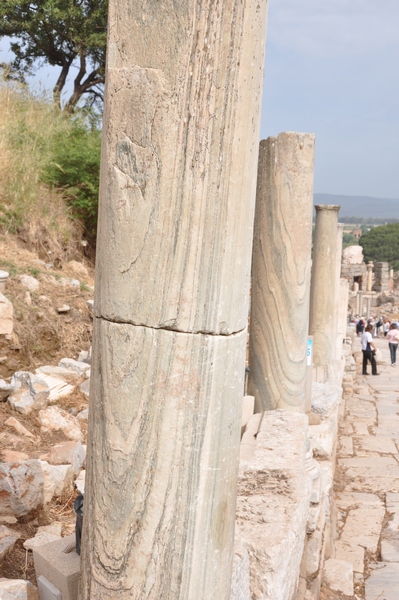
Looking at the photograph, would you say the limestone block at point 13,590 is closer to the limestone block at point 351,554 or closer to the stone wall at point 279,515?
the stone wall at point 279,515

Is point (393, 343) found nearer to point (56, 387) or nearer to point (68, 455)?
point (56, 387)

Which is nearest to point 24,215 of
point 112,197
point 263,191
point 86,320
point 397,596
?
point 86,320

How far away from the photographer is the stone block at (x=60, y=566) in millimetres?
2553

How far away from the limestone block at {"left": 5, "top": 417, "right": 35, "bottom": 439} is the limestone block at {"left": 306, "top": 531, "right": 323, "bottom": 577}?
7.63 feet

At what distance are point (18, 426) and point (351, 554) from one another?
304cm

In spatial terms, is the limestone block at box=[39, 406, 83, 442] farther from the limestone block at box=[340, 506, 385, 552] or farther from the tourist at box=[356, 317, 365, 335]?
the tourist at box=[356, 317, 365, 335]

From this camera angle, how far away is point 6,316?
6.94 meters

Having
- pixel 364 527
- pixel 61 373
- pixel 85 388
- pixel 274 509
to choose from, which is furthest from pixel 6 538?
pixel 364 527

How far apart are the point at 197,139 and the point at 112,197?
12.9 inches

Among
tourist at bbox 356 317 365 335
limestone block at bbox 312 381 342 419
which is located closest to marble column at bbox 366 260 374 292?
tourist at bbox 356 317 365 335

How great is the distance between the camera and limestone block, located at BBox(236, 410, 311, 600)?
9.80 ft

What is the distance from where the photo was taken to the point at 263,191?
5312 mm

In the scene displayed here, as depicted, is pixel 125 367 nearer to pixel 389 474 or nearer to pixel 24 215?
pixel 389 474

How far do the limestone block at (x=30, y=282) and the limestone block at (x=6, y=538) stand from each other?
4.50m
